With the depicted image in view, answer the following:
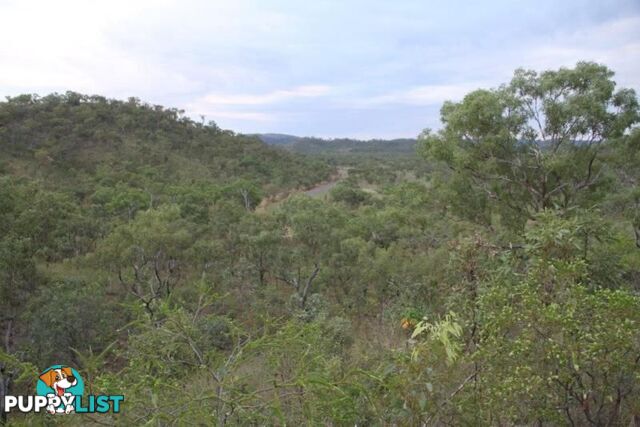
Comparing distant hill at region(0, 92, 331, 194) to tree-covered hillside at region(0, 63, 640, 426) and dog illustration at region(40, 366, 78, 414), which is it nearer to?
tree-covered hillside at region(0, 63, 640, 426)

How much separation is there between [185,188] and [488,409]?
837 inches

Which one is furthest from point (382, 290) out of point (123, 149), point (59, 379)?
point (123, 149)

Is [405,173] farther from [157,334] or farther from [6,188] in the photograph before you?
[157,334]

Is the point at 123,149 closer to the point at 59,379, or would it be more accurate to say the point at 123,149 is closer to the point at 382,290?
the point at 382,290

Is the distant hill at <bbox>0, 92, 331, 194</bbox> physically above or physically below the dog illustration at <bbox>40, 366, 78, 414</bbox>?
above

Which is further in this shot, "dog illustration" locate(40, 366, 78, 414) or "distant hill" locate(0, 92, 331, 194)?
"distant hill" locate(0, 92, 331, 194)

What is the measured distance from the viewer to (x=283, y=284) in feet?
46.8

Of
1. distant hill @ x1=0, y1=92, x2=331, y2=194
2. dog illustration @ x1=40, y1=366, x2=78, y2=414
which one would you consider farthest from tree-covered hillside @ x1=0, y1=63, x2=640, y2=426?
distant hill @ x1=0, y1=92, x2=331, y2=194

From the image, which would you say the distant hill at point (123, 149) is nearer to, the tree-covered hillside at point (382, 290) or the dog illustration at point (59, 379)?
the tree-covered hillside at point (382, 290)

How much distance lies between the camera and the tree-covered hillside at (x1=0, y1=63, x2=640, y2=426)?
8.14ft

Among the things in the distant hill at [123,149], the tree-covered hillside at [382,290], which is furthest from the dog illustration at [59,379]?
the distant hill at [123,149]

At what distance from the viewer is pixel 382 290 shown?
1088 centimetres

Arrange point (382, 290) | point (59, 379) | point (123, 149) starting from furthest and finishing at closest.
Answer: point (123, 149) < point (382, 290) < point (59, 379)

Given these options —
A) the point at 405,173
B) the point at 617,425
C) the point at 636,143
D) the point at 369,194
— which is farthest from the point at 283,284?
the point at 405,173
